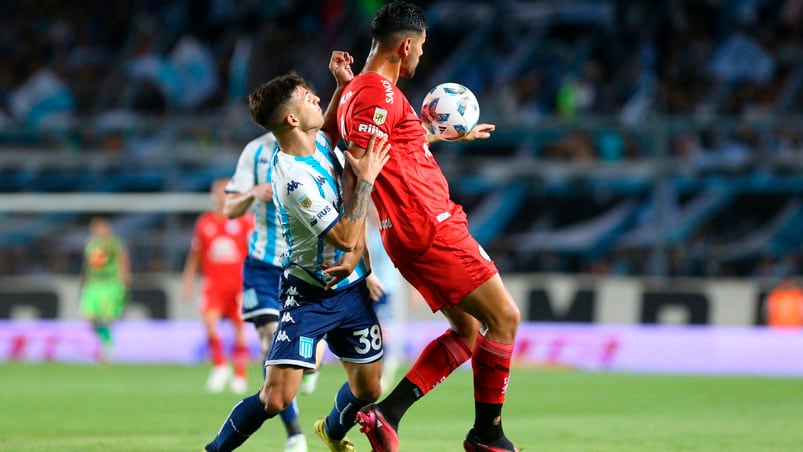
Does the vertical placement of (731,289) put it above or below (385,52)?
below

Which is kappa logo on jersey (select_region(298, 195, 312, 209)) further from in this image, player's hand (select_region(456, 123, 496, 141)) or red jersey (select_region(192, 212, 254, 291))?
red jersey (select_region(192, 212, 254, 291))

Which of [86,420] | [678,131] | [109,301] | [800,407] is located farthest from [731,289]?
[86,420]

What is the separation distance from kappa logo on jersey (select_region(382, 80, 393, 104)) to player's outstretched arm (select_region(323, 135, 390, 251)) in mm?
235

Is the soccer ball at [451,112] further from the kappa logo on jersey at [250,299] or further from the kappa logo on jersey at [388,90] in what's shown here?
the kappa logo on jersey at [250,299]

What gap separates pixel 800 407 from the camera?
11.3 m

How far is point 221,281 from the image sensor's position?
578 inches

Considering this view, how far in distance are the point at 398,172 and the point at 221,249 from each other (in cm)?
889

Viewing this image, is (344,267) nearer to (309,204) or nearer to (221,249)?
(309,204)

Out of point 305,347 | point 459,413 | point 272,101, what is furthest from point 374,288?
point 459,413

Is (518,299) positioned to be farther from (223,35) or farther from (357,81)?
(357,81)

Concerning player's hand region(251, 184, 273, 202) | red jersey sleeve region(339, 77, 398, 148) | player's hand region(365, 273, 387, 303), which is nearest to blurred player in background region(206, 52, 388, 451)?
red jersey sleeve region(339, 77, 398, 148)

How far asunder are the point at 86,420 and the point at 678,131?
11214mm

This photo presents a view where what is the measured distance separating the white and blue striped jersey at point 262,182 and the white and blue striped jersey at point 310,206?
152cm

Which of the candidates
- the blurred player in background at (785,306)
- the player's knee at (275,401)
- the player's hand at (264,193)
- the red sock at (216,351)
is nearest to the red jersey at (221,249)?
the red sock at (216,351)
